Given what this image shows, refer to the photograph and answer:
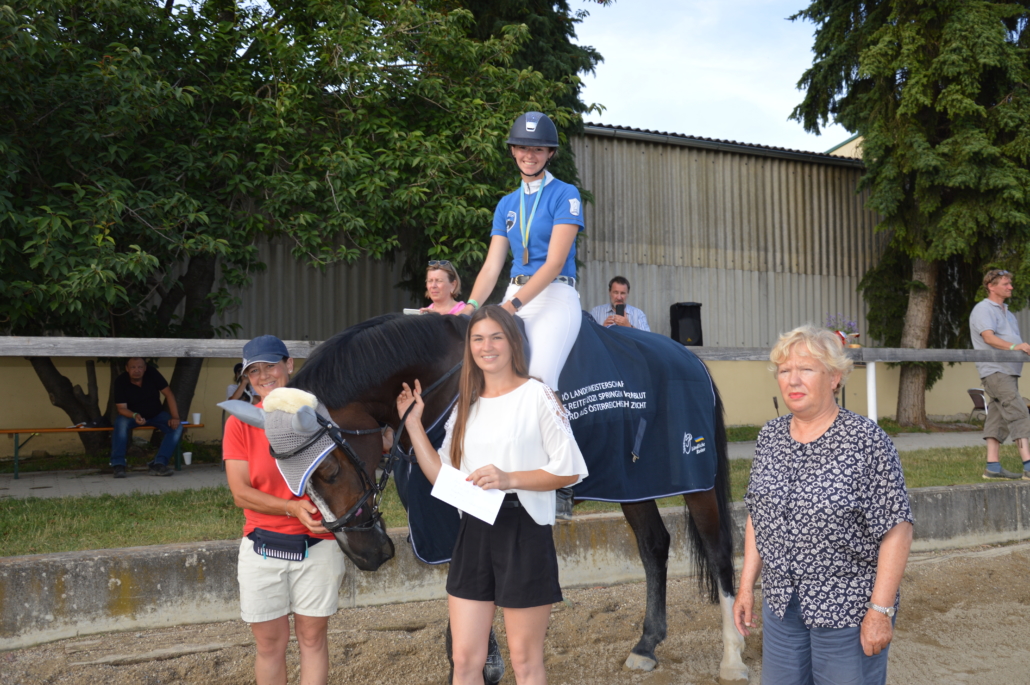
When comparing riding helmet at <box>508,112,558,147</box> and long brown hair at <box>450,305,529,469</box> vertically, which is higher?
riding helmet at <box>508,112,558,147</box>

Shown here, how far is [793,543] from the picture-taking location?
Answer: 2.32m

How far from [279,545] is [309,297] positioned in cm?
986

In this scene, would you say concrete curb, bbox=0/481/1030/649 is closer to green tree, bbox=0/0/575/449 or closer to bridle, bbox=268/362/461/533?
bridle, bbox=268/362/461/533

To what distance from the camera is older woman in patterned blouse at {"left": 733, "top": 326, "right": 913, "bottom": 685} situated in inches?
87.0

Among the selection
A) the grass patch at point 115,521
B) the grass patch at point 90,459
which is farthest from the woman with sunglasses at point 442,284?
the grass patch at point 90,459

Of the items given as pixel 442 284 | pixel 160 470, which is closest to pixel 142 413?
pixel 160 470

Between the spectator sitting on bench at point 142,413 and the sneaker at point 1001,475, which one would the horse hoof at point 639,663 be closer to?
the sneaker at point 1001,475

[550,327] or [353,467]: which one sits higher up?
[550,327]

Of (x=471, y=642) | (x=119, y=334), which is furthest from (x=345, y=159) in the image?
(x=471, y=642)

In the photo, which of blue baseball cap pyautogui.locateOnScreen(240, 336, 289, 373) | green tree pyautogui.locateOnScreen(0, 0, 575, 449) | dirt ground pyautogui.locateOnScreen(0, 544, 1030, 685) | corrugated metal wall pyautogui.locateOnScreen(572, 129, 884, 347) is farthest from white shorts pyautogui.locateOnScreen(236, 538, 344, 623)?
corrugated metal wall pyautogui.locateOnScreen(572, 129, 884, 347)

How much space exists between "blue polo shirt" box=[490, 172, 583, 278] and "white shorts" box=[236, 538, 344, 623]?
1517 millimetres

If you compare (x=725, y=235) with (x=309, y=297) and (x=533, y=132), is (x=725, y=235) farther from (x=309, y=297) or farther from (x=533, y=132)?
(x=533, y=132)

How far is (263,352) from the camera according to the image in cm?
298

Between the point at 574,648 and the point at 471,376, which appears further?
the point at 574,648
